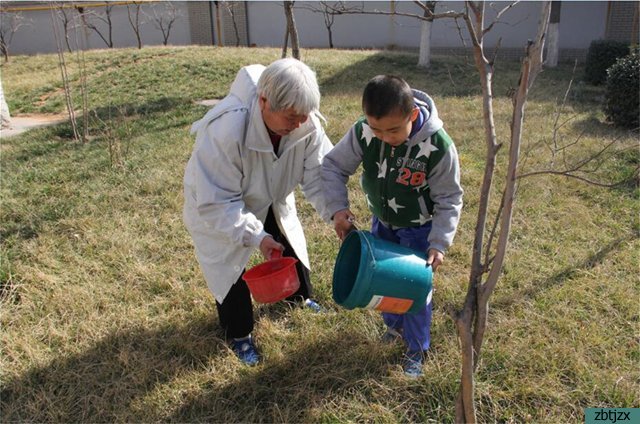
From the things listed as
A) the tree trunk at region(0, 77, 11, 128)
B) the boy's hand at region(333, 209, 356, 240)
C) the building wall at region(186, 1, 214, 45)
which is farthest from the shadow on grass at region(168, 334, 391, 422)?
the building wall at region(186, 1, 214, 45)

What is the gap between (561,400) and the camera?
1999 millimetres

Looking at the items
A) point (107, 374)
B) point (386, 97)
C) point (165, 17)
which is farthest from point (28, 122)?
point (165, 17)

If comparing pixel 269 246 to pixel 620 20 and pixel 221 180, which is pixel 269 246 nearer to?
pixel 221 180

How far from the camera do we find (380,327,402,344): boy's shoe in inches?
92.0

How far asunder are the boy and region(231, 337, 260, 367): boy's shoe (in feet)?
2.15

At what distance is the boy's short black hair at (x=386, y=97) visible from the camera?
165 centimetres

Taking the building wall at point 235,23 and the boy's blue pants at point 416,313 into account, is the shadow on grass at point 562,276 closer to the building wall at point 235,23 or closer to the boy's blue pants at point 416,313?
the boy's blue pants at point 416,313

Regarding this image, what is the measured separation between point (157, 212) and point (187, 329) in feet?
5.10

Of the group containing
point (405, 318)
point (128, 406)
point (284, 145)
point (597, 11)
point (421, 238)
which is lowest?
point (128, 406)

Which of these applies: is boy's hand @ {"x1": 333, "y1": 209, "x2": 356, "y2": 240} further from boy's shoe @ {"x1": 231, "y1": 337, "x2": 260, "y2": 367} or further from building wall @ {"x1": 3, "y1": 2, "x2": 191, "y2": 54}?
building wall @ {"x1": 3, "y1": 2, "x2": 191, "y2": 54}

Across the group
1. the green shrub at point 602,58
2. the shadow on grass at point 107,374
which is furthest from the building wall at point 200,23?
the shadow on grass at point 107,374

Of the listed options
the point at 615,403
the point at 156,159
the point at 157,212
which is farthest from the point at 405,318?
the point at 156,159

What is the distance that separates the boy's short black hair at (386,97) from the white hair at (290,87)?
0.67 feet

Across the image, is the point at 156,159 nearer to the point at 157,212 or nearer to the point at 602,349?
the point at 157,212
